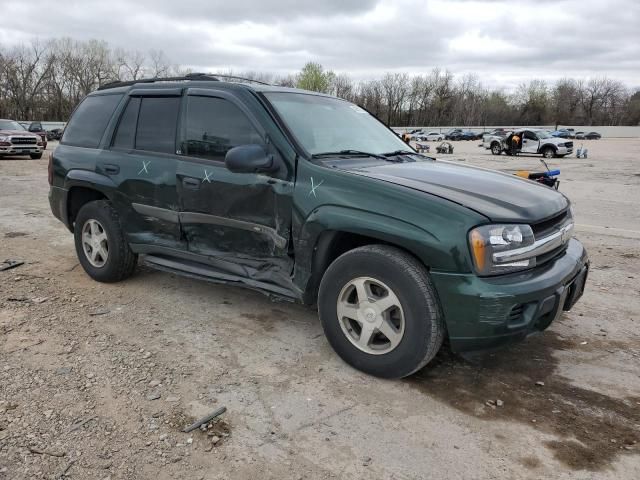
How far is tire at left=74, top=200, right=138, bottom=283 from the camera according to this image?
466 centimetres

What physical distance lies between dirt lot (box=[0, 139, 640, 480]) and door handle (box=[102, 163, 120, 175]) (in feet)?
3.67

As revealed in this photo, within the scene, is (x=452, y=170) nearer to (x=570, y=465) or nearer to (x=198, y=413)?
(x=570, y=465)

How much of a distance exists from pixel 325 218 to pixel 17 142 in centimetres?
2090

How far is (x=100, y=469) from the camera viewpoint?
2.37 m

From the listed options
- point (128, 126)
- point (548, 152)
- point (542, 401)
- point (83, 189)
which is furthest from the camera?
point (548, 152)

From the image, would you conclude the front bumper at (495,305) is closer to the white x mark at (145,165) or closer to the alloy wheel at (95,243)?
the white x mark at (145,165)

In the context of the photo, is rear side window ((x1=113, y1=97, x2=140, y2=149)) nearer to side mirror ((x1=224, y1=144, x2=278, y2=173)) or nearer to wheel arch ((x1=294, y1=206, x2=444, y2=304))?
side mirror ((x1=224, y1=144, x2=278, y2=173))

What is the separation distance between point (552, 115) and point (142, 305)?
364 ft

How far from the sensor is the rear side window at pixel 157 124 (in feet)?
13.7

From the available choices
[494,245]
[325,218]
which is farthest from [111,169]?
[494,245]

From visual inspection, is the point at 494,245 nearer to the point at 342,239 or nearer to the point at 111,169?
the point at 342,239

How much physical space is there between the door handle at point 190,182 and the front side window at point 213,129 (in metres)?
0.19

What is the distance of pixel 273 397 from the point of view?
3.01 meters

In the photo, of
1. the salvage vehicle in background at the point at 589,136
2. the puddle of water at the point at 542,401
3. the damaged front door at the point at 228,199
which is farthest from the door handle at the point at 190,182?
the salvage vehicle in background at the point at 589,136
